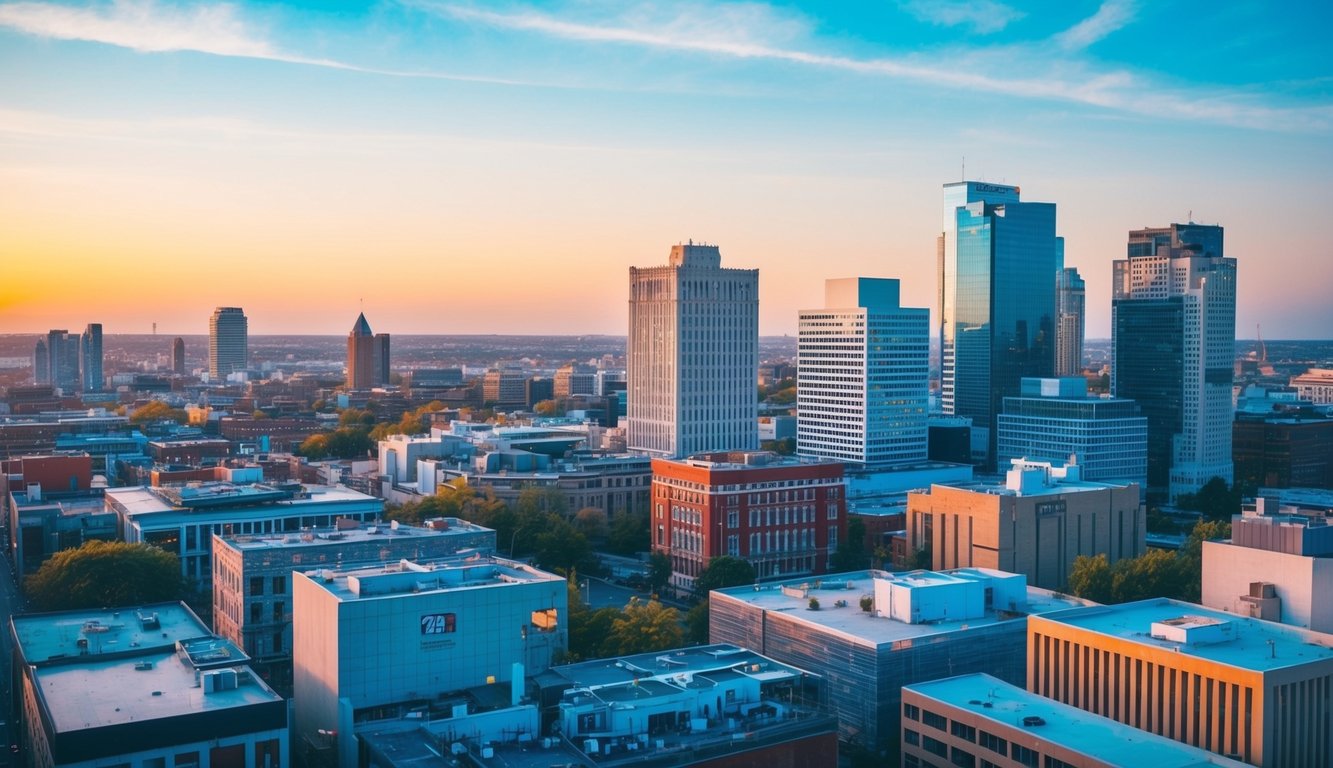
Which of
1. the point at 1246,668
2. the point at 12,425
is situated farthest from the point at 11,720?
the point at 12,425

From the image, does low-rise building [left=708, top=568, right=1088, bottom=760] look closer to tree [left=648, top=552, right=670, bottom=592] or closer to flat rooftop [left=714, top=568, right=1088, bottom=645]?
flat rooftop [left=714, top=568, right=1088, bottom=645]

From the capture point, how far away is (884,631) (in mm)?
61312

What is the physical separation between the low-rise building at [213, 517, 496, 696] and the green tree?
9.40 m

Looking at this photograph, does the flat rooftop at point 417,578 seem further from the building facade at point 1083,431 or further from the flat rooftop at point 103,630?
the building facade at point 1083,431

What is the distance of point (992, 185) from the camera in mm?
190250

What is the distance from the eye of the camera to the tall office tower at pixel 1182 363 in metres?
157

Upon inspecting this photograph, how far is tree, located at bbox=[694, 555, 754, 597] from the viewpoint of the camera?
295 ft

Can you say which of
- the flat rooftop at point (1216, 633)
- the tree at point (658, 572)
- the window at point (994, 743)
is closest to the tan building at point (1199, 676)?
the flat rooftop at point (1216, 633)

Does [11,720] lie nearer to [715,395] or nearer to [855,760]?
[855,760]

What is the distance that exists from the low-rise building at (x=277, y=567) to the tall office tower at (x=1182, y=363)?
11211 centimetres

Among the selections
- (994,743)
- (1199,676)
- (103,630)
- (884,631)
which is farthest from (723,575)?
(1199,676)

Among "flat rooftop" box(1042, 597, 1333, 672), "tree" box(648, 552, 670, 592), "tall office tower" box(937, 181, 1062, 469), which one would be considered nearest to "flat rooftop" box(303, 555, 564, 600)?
"flat rooftop" box(1042, 597, 1333, 672)

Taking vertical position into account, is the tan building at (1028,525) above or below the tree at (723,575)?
above

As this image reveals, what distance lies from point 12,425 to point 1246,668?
531ft
